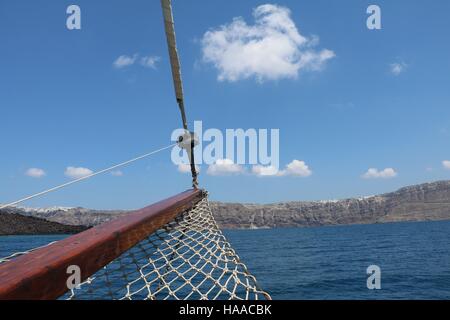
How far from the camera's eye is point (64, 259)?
2.10 metres

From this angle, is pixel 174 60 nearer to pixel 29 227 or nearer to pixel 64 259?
pixel 64 259

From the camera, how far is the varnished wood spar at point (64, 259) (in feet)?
5.65

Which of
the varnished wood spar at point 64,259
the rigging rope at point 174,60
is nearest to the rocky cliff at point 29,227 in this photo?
the rigging rope at point 174,60

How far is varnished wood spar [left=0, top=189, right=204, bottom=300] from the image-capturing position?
5.65 ft

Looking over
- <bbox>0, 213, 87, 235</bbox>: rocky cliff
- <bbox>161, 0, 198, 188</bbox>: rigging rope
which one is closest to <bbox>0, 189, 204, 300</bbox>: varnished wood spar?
<bbox>161, 0, 198, 188</bbox>: rigging rope

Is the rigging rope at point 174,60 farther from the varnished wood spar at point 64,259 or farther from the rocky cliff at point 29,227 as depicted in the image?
the rocky cliff at point 29,227

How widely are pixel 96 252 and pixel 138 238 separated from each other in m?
1.09

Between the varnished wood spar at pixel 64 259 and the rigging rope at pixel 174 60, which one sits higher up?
the rigging rope at pixel 174 60

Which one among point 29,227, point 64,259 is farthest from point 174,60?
point 29,227

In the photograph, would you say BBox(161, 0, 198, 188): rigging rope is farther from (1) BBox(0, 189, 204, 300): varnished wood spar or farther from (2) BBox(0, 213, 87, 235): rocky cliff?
(2) BBox(0, 213, 87, 235): rocky cliff

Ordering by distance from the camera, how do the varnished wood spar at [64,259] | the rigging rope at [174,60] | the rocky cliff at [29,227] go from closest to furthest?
1. the varnished wood spar at [64,259]
2. the rigging rope at [174,60]
3. the rocky cliff at [29,227]
